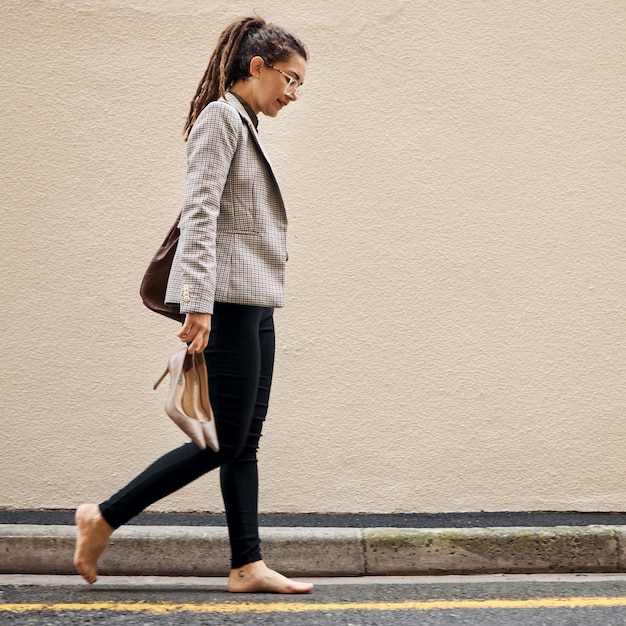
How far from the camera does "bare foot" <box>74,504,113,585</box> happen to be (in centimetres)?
272

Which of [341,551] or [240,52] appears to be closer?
[240,52]

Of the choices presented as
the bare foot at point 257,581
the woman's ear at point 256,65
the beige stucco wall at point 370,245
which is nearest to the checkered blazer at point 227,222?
the woman's ear at point 256,65

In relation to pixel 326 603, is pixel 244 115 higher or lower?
higher

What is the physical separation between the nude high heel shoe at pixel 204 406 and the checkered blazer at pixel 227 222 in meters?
0.19

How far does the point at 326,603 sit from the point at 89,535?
0.82 metres

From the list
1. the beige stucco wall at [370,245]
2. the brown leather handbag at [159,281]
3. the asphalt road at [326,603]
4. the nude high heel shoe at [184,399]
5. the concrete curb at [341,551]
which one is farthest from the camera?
the beige stucco wall at [370,245]

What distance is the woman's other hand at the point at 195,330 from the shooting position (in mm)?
2598

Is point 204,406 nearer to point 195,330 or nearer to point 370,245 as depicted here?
point 195,330

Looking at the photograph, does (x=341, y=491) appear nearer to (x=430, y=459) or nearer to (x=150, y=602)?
(x=430, y=459)

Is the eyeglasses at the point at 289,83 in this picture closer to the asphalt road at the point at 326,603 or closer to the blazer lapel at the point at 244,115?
the blazer lapel at the point at 244,115

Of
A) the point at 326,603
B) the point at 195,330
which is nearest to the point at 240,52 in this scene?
the point at 195,330

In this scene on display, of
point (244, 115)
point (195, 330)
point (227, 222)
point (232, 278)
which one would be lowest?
point (195, 330)

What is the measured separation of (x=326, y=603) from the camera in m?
2.90

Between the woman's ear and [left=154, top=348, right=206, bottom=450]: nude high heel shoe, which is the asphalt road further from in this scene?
the woman's ear
